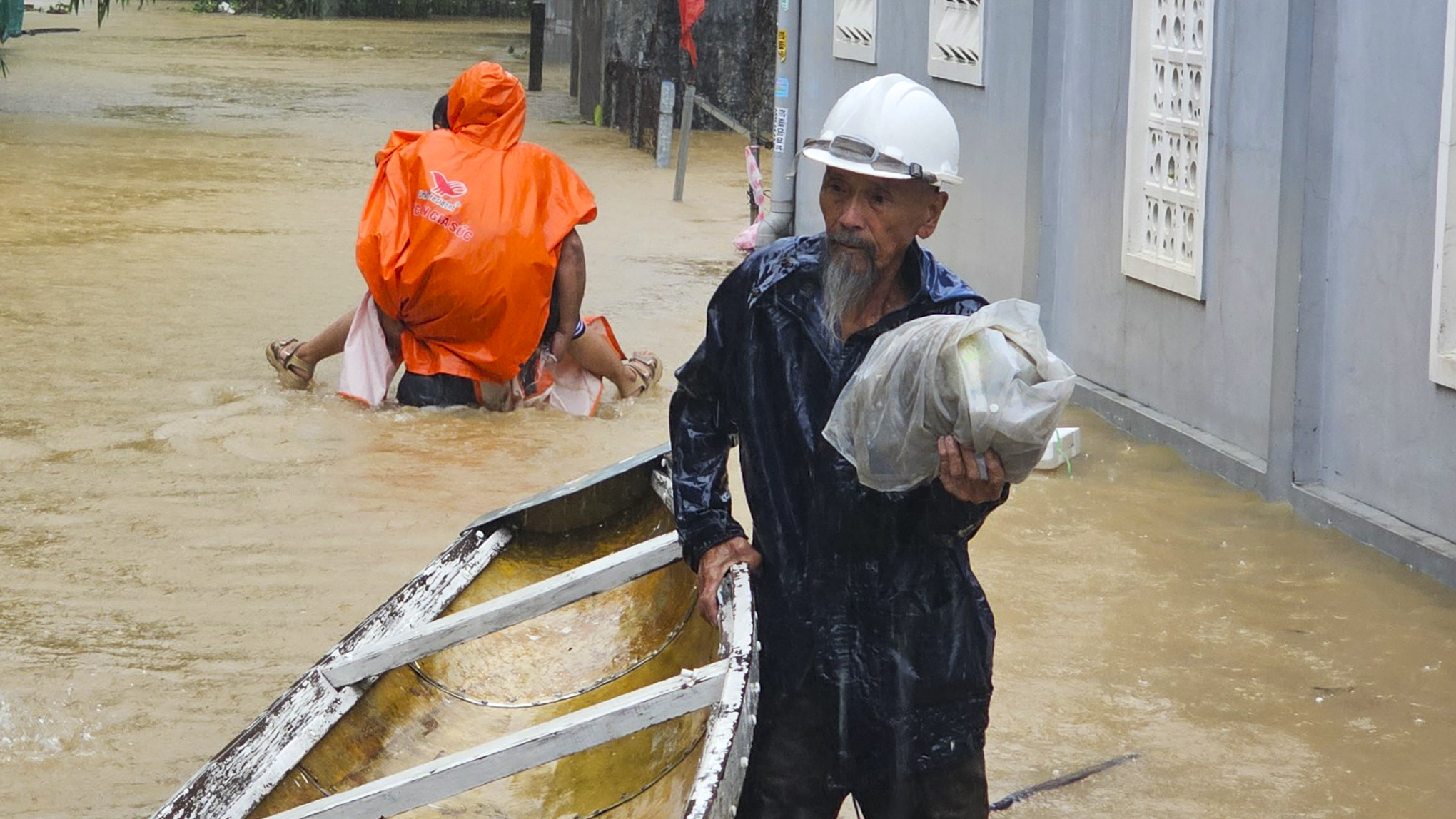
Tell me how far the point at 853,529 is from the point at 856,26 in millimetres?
8906

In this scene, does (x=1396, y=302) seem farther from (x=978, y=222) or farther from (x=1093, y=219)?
(x=978, y=222)

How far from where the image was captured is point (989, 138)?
9062 mm

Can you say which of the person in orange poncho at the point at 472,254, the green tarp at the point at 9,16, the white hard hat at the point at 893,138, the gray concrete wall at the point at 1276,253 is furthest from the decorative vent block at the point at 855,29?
the green tarp at the point at 9,16

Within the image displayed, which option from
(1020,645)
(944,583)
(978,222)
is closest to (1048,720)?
(1020,645)

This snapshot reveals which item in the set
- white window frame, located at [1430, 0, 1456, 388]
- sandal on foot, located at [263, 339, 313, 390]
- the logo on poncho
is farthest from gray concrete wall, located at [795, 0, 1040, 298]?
sandal on foot, located at [263, 339, 313, 390]

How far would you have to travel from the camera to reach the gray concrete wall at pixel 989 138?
8.55 m

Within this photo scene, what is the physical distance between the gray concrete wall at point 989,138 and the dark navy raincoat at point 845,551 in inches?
206

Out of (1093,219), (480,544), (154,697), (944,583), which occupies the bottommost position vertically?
(154,697)

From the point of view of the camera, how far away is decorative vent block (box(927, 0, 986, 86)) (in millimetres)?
9094

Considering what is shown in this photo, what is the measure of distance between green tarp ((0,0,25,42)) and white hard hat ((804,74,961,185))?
825 inches

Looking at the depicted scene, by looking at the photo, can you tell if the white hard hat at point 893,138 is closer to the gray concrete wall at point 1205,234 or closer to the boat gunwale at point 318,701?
the boat gunwale at point 318,701

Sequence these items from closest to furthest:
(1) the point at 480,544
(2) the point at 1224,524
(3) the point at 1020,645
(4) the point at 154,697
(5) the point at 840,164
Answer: (5) the point at 840,164 < (1) the point at 480,544 < (4) the point at 154,697 < (3) the point at 1020,645 < (2) the point at 1224,524

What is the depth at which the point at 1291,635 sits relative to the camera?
5.16 m

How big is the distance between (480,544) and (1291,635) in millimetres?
2515
